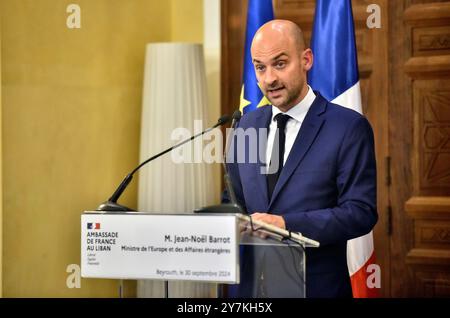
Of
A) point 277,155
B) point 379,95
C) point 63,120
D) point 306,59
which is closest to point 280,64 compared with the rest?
point 306,59

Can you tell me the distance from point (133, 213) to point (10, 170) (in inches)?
71.5

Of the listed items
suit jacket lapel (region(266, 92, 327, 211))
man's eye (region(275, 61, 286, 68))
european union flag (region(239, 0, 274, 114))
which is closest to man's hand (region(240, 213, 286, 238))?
suit jacket lapel (region(266, 92, 327, 211))

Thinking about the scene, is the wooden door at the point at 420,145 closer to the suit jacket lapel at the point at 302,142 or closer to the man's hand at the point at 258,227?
the suit jacket lapel at the point at 302,142

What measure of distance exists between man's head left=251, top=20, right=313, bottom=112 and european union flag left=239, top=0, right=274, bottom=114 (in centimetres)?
100

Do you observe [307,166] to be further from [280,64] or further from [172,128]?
[172,128]

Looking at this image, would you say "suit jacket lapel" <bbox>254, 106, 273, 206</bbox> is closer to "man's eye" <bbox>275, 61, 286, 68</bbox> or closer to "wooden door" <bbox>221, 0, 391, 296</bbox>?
"man's eye" <bbox>275, 61, 286, 68</bbox>

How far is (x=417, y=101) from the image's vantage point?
14.1ft

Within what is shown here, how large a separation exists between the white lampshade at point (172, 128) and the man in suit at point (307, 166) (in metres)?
1.37

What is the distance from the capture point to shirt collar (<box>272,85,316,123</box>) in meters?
2.96

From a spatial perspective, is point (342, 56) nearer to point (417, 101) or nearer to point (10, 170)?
point (417, 101)

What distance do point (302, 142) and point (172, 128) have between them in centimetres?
171

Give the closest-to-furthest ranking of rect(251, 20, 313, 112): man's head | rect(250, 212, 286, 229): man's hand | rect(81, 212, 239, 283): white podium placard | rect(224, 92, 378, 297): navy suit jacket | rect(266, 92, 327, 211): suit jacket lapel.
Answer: rect(81, 212, 239, 283): white podium placard → rect(250, 212, 286, 229): man's hand → rect(224, 92, 378, 297): navy suit jacket → rect(266, 92, 327, 211): suit jacket lapel → rect(251, 20, 313, 112): man's head

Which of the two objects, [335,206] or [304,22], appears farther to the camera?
[304,22]
